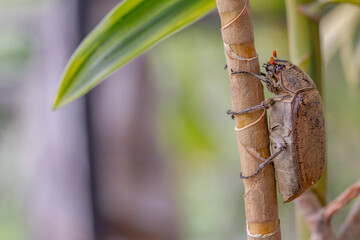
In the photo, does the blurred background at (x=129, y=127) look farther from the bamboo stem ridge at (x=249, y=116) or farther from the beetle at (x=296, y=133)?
the bamboo stem ridge at (x=249, y=116)

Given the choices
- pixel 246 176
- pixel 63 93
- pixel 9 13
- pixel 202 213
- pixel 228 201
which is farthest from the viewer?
pixel 202 213

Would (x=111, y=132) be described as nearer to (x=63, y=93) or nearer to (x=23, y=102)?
(x=23, y=102)

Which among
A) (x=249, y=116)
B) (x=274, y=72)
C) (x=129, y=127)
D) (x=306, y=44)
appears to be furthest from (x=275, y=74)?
(x=129, y=127)

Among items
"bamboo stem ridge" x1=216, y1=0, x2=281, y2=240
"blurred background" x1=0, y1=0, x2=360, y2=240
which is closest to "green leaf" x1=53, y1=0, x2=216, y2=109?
"bamboo stem ridge" x1=216, y1=0, x2=281, y2=240

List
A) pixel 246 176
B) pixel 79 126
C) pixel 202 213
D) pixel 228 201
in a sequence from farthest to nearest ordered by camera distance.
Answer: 1. pixel 202 213
2. pixel 228 201
3. pixel 79 126
4. pixel 246 176

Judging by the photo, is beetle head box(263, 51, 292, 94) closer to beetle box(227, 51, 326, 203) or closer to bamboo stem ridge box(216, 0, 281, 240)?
beetle box(227, 51, 326, 203)

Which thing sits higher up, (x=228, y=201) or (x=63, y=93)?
(x=63, y=93)

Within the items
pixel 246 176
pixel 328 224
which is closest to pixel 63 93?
pixel 246 176
